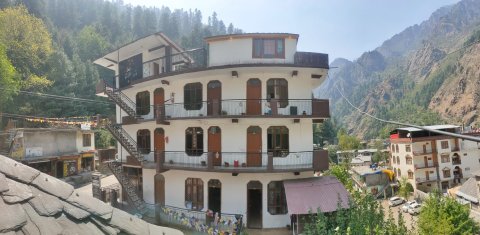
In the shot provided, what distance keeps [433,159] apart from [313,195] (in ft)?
168

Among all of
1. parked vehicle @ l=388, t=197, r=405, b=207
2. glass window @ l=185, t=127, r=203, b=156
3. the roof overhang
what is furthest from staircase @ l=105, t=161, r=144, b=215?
parked vehicle @ l=388, t=197, r=405, b=207

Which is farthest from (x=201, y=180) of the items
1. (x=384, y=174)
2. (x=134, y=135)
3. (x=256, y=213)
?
(x=384, y=174)

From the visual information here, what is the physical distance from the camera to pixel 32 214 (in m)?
3.10

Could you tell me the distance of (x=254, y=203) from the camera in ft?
71.4

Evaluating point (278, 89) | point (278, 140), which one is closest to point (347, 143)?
point (278, 140)

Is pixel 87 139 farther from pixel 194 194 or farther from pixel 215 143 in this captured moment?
pixel 215 143

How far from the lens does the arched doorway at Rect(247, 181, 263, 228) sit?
2158 cm

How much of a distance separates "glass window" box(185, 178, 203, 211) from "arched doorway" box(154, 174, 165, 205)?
2444mm

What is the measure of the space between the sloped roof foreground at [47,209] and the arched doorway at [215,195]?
1877 cm

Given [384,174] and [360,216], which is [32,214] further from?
[384,174]

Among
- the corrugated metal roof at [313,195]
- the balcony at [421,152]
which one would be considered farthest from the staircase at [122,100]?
the balcony at [421,152]

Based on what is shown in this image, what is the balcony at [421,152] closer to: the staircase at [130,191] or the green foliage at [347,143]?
the green foliage at [347,143]

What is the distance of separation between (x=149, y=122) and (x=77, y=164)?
2288 cm

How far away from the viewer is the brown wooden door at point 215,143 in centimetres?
2238
